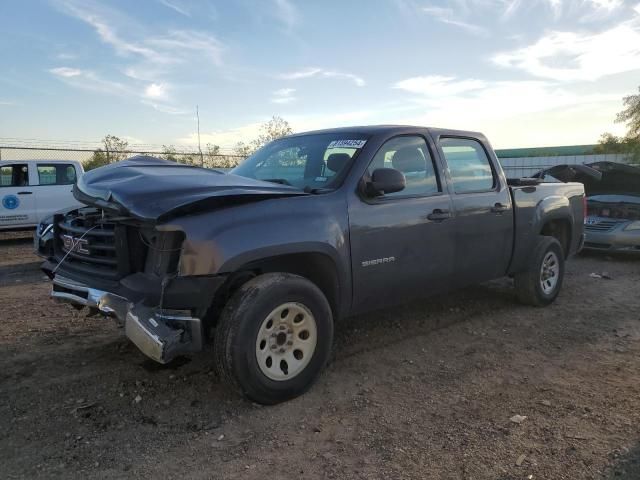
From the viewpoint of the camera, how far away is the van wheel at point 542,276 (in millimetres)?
5602

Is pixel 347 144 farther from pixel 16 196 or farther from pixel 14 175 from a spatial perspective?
pixel 14 175

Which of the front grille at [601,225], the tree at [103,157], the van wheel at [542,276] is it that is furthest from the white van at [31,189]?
the front grille at [601,225]

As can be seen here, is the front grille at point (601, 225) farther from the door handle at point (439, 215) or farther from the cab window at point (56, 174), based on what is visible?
the cab window at point (56, 174)

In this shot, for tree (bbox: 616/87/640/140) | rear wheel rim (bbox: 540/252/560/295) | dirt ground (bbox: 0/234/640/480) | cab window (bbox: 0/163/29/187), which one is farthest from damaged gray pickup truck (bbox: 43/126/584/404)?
tree (bbox: 616/87/640/140)

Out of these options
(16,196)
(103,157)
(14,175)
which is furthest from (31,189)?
(103,157)

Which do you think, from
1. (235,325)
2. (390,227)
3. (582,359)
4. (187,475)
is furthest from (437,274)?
(187,475)

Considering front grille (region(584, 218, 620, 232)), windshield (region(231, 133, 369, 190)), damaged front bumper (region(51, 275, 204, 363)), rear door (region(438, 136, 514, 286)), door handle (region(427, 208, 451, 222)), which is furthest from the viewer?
front grille (region(584, 218, 620, 232))

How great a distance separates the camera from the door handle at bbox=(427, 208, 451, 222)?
429cm

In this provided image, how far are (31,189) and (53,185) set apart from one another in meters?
0.46

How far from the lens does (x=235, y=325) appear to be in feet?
10.2

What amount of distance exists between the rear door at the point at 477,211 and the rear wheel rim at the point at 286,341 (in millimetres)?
1713

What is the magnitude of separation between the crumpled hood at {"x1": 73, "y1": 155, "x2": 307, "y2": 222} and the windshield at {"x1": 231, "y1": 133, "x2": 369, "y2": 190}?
1.57ft

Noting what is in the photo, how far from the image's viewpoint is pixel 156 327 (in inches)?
117

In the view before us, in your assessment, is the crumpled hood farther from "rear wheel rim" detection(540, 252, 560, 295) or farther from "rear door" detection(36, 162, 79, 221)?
"rear door" detection(36, 162, 79, 221)
